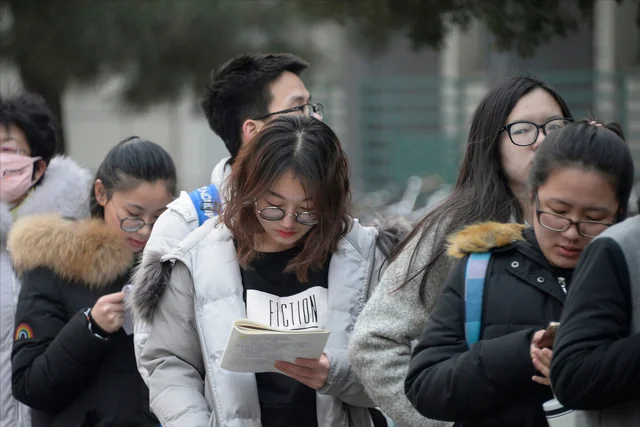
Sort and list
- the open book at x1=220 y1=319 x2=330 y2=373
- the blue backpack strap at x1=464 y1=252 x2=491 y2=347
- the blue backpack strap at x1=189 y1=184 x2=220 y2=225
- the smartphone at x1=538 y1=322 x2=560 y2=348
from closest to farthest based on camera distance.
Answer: the smartphone at x1=538 y1=322 x2=560 y2=348 → the blue backpack strap at x1=464 y1=252 x2=491 y2=347 → the open book at x1=220 y1=319 x2=330 y2=373 → the blue backpack strap at x1=189 y1=184 x2=220 y2=225

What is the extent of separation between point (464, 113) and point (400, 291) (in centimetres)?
1264

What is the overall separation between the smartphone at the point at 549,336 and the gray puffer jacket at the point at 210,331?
884mm

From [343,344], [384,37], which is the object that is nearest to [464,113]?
[384,37]

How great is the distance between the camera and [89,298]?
4.25 metres

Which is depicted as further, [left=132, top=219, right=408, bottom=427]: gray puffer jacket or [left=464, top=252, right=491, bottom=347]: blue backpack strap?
[left=132, top=219, right=408, bottom=427]: gray puffer jacket

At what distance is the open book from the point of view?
3.03 m

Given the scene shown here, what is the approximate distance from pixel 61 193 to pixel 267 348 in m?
2.33

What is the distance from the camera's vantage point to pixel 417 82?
1658 centimetres

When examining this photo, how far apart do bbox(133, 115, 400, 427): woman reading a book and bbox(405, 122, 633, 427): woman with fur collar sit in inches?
24.4

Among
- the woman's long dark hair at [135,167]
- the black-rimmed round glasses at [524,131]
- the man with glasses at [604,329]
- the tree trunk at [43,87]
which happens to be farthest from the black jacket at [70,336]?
the tree trunk at [43,87]

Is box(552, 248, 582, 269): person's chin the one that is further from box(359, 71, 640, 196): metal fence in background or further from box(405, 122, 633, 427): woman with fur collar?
box(359, 71, 640, 196): metal fence in background

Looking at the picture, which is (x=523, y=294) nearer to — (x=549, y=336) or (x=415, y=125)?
(x=549, y=336)

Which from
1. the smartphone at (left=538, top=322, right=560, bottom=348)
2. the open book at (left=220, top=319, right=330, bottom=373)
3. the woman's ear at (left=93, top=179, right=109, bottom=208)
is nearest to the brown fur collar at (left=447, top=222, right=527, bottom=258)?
the smartphone at (left=538, top=322, right=560, bottom=348)

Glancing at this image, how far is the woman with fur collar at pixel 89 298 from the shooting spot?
4004 mm
